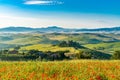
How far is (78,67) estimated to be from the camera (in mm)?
15555

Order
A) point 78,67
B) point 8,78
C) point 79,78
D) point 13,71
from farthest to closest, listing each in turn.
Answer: point 78,67 < point 13,71 < point 79,78 < point 8,78

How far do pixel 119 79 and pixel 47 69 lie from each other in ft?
11.0

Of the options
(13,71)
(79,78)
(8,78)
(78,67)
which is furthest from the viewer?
(78,67)

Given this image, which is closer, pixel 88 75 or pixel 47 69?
pixel 88 75

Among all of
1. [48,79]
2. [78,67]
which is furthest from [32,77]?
[78,67]

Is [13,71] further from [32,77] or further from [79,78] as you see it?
[79,78]

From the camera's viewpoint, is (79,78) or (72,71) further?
(72,71)

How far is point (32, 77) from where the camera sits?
12.5 metres

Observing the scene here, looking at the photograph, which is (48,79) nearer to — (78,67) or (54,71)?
(54,71)

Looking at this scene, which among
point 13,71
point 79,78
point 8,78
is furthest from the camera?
point 13,71

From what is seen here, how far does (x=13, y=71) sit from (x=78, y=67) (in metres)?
3.44

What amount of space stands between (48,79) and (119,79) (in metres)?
3.23

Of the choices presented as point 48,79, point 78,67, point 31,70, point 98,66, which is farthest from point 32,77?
point 98,66

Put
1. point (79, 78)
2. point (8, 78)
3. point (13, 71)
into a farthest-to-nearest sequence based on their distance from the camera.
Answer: point (13, 71) → point (79, 78) → point (8, 78)
